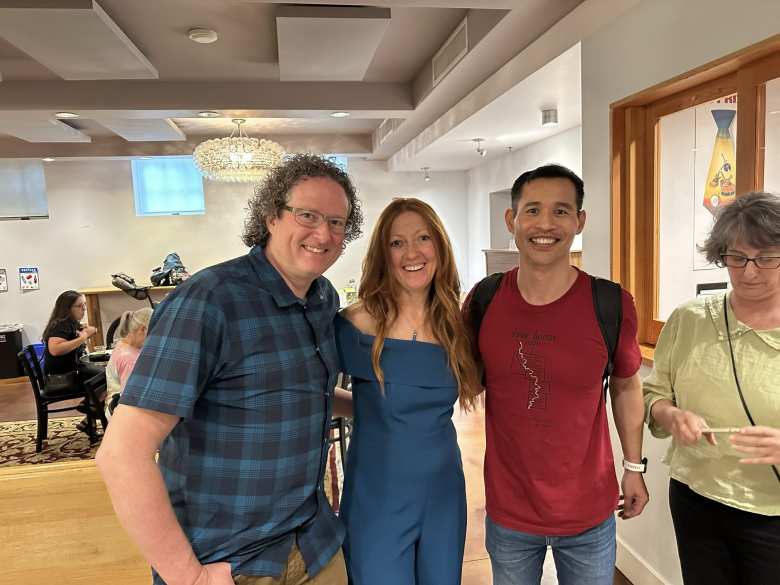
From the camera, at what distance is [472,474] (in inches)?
148

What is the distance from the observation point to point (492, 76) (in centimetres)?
381

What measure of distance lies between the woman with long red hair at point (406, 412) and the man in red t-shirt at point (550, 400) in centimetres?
12

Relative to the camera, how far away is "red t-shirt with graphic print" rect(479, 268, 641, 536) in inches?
55.2

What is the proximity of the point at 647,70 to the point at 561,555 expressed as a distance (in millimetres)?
1870

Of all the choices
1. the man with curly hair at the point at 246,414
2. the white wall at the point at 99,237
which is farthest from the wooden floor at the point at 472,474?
the man with curly hair at the point at 246,414

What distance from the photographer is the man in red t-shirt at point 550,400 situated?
141 centimetres

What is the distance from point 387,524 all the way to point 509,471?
0.35 meters

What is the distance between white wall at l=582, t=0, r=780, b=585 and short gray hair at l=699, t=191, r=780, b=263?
2.29 ft

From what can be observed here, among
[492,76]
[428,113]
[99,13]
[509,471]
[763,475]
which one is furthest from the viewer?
[428,113]

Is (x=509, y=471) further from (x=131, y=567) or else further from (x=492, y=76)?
(x=492, y=76)

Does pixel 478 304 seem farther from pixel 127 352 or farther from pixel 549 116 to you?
pixel 549 116

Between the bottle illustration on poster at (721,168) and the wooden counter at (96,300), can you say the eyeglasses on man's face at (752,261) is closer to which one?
the bottle illustration on poster at (721,168)

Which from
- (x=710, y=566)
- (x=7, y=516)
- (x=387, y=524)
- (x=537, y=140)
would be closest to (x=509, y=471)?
(x=387, y=524)

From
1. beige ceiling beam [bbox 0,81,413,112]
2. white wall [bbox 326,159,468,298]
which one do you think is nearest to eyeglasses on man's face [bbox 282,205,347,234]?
beige ceiling beam [bbox 0,81,413,112]
